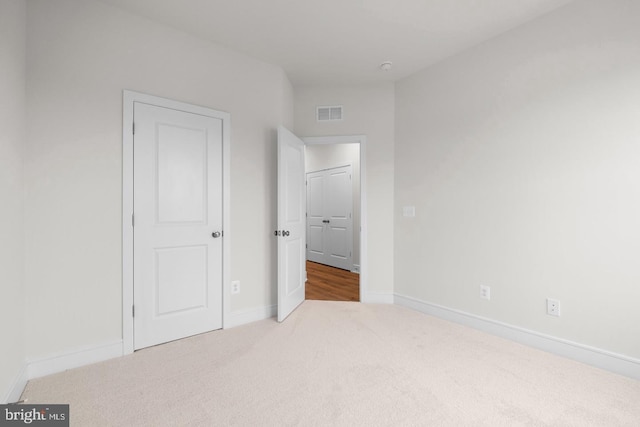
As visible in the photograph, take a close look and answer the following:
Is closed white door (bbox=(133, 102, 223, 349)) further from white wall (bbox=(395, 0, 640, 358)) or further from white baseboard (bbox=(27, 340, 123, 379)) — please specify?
white wall (bbox=(395, 0, 640, 358))

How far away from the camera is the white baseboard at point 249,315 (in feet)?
9.47

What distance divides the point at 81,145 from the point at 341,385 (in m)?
2.41

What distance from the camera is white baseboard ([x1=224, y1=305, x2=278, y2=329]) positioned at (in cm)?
289

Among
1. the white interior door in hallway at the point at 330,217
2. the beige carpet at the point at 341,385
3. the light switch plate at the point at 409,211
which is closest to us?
the beige carpet at the point at 341,385

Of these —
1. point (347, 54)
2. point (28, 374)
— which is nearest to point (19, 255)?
point (28, 374)

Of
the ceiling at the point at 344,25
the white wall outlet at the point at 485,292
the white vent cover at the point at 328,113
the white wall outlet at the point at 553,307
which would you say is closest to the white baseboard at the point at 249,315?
the white wall outlet at the point at 485,292

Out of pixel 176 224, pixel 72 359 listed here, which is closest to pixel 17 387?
pixel 72 359

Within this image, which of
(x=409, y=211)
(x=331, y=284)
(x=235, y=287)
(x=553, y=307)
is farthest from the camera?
(x=331, y=284)

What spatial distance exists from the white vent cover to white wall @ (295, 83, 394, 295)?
0.25 feet

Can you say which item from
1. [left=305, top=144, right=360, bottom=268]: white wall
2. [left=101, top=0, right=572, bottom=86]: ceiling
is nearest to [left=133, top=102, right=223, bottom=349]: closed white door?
[left=101, top=0, right=572, bottom=86]: ceiling

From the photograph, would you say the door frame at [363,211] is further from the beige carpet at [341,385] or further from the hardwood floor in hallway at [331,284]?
the beige carpet at [341,385]

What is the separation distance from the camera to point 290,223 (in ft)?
10.6

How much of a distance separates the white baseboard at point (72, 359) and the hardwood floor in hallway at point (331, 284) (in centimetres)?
219

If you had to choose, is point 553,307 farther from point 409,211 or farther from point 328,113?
point 328,113
